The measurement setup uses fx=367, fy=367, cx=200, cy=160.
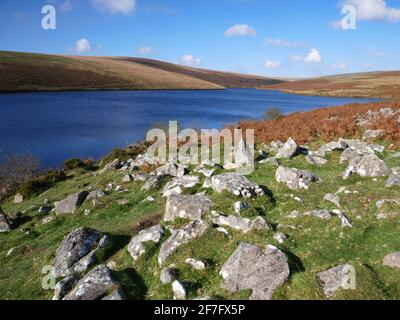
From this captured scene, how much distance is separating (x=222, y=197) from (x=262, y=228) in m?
3.44

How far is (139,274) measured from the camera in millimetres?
13250

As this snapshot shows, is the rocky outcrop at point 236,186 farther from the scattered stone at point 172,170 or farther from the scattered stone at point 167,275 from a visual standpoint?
the scattered stone at point 172,170

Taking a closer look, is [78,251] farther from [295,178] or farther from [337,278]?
[295,178]

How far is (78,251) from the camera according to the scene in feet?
49.1

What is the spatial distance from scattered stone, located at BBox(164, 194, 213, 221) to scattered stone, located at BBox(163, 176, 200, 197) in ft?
10.3

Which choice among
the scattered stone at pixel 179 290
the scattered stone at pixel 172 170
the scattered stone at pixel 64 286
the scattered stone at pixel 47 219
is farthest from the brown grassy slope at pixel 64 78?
the scattered stone at pixel 179 290

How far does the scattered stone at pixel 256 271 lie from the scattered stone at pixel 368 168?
884cm

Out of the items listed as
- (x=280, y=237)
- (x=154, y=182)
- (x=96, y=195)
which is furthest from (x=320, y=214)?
(x=96, y=195)

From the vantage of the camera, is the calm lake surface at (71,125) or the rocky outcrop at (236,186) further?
the calm lake surface at (71,125)

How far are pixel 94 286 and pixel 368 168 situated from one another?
14358mm

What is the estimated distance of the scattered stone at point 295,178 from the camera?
18328 millimetres

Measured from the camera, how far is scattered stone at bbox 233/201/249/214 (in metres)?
15.8
